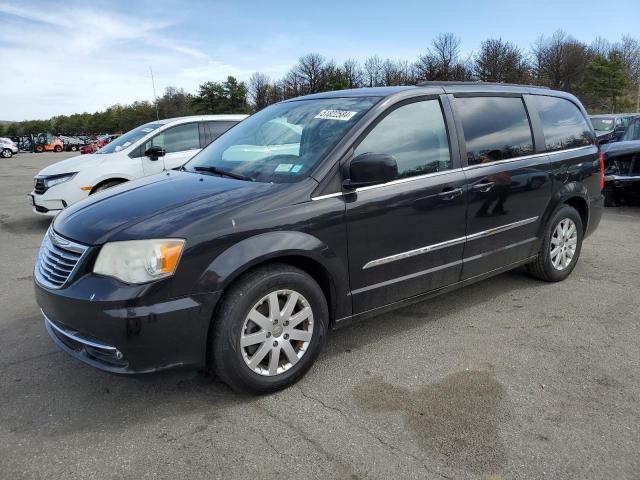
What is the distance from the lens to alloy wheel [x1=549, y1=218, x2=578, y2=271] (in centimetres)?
480

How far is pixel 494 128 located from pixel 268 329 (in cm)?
252

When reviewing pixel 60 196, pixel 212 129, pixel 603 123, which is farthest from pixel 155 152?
pixel 603 123

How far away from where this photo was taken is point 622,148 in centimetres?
898

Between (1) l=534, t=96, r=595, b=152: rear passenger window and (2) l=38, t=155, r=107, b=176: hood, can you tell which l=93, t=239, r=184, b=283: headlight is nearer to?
(1) l=534, t=96, r=595, b=152: rear passenger window

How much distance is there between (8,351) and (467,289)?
3.82 meters

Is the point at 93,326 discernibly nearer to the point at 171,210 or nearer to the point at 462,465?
the point at 171,210

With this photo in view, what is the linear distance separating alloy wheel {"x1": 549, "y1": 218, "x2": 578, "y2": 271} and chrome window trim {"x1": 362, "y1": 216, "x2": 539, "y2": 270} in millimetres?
490

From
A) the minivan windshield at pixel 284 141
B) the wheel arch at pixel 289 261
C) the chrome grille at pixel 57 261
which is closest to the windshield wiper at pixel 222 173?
the minivan windshield at pixel 284 141

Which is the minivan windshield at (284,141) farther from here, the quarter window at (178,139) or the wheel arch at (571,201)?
the quarter window at (178,139)

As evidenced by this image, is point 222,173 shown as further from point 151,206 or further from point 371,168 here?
point 371,168

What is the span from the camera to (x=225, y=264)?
2.73 metres

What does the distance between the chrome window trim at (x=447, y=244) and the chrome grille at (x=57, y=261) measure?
1704 mm

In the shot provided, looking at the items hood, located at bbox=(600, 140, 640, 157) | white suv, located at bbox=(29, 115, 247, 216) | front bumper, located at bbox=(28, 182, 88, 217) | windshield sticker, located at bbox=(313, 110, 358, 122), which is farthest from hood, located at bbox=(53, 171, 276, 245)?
hood, located at bbox=(600, 140, 640, 157)

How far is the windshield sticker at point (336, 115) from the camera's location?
345 centimetres
